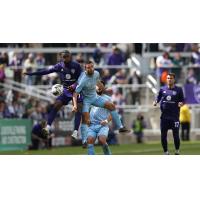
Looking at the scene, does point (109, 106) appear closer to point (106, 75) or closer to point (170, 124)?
point (170, 124)

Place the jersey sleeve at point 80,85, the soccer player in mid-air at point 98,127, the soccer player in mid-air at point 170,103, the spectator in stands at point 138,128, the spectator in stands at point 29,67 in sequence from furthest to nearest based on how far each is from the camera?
1. the spectator in stands at point 29,67
2. the spectator in stands at point 138,128
3. the soccer player in mid-air at point 170,103
4. the jersey sleeve at point 80,85
5. the soccer player in mid-air at point 98,127

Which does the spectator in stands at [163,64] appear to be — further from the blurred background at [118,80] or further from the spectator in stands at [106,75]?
the spectator in stands at [106,75]

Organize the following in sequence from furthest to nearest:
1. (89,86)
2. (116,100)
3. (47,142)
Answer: (116,100), (47,142), (89,86)

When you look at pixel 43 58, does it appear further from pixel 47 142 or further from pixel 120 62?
pixel 47 142

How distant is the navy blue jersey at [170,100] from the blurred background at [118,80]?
1009 centimetres

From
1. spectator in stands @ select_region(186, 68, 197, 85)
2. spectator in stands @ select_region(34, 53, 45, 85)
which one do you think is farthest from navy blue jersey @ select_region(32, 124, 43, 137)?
spectator in stands @ select_region(186, 68, 197, 85)

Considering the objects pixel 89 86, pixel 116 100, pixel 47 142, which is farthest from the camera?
pixel 116 100

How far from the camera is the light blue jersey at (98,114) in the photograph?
86.5 ft

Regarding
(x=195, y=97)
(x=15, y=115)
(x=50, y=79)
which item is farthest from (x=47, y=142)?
(x=195, y=97)

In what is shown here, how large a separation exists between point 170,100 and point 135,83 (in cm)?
1415

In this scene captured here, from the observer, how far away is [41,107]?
126 ft

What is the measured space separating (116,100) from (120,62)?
2.22m

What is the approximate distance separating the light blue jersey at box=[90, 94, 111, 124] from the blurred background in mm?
10602

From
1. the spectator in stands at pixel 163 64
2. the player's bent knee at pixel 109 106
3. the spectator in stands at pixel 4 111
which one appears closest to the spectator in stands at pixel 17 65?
the spectator in stands at pixel 4 111
